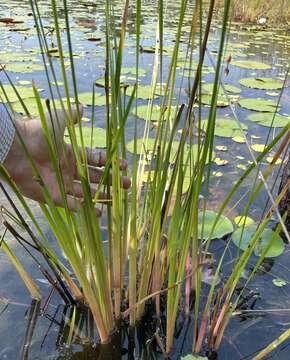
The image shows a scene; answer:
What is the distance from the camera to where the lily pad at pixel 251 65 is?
4.16 m

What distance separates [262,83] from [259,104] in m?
0.70

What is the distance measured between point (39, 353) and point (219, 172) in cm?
133

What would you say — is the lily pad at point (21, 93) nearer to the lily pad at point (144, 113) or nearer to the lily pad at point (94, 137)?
the lily pad at point (94, 137)

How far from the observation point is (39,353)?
108cm

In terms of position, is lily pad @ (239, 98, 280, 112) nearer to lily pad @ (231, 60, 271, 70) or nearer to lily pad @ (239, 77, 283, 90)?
lily pad @ (239, 77, 283, 90)

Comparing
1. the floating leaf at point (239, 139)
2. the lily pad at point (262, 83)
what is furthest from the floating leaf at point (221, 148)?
the lily pad at point (262, 83)

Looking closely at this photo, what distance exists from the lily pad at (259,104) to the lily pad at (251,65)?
117 centimetres

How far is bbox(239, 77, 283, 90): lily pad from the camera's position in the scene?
3.47 m

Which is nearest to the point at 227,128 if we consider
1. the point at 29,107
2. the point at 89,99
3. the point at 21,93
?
the point at 89,99

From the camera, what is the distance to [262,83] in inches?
142

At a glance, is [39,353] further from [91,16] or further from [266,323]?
[91,16]

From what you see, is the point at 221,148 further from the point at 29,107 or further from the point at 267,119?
the point at 29,107

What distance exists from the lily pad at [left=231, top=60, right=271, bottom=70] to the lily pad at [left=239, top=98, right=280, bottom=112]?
117 cm

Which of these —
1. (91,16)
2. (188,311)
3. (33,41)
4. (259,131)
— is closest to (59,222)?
(188,311)
